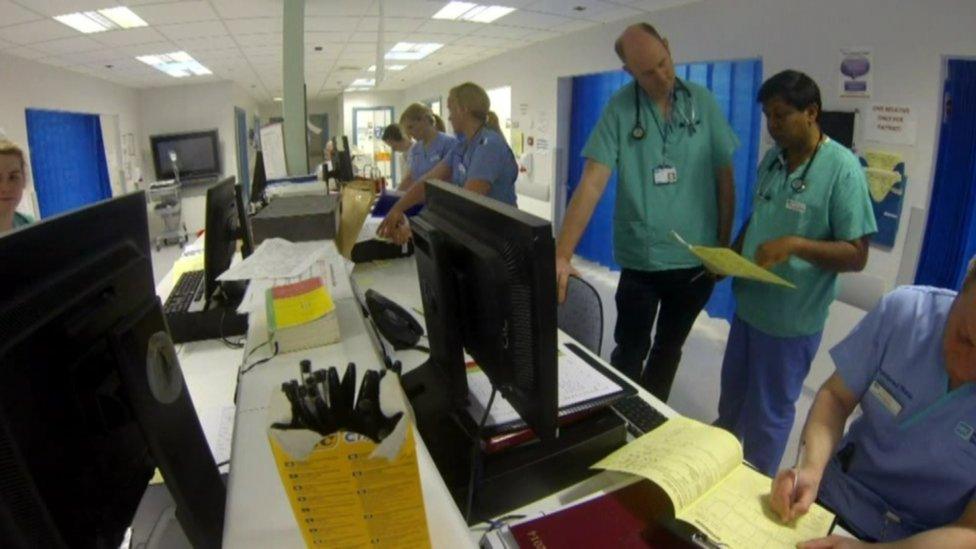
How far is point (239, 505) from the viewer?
671 millimetres

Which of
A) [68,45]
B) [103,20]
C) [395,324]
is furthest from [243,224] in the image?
[68,45]

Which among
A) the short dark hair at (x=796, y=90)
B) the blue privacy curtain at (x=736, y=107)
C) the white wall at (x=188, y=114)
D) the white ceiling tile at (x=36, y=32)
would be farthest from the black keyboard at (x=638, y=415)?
the white wall at (x=188, y=114)

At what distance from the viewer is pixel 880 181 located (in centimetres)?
253

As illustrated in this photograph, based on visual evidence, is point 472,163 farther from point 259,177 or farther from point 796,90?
point 259,177

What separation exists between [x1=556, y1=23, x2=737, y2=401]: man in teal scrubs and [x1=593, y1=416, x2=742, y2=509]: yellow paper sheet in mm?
865

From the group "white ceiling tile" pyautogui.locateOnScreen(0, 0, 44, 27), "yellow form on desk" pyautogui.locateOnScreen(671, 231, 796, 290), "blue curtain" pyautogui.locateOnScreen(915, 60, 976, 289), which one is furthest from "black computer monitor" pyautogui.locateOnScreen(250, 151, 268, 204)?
"blue curtain" pyautogui.locateOnScreen(915, 60, 976, 289)

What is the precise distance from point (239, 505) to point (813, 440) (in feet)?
3.65

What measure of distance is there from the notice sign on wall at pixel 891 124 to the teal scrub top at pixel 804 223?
1.07 meters

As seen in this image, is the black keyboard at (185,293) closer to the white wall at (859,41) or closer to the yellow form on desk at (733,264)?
the yellow form on desk at (733,264)

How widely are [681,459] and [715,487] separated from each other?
7 cm

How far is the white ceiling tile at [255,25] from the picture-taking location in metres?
4.38

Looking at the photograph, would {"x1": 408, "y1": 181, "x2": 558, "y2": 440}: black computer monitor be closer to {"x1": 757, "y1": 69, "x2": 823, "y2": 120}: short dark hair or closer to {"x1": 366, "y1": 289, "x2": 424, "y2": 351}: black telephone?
{"x1": 366, "y1": 289, "x2": 424, "y2": 351}: black telephone

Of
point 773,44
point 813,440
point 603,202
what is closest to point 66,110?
point 603,202

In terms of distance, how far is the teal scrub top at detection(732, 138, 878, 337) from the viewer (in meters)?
1.63
